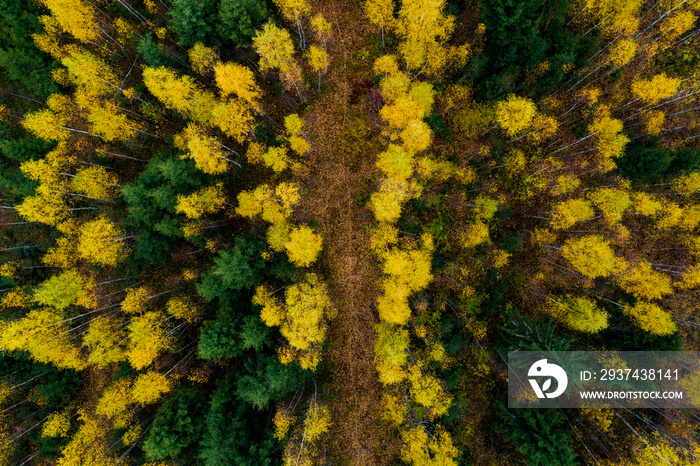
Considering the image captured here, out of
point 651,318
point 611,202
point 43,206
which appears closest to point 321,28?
point 43,206

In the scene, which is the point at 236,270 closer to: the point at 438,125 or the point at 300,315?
the point at 300,315

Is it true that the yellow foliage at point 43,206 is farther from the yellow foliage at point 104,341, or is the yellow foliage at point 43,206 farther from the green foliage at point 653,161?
the green foliage at point 653,161

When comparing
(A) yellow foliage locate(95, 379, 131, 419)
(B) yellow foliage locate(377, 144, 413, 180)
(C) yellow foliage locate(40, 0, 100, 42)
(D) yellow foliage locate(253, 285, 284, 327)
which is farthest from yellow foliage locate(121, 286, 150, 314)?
(B) yellow foliage locate(377, 144, 413, 180)

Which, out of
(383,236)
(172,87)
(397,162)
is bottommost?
(383,236)

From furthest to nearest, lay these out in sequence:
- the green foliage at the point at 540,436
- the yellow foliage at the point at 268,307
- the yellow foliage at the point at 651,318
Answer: the yellow foliage at the point at 651,318 → the yellow foliage at the point at 268,307 → the green foliage at the point at 540,436

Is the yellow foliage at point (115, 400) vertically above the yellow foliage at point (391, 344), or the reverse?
the yellow foliage at point (391, 344)

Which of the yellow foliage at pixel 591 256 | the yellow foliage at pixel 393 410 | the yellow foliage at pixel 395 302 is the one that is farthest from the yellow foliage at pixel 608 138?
the yellow foliage at pixel 393 410
